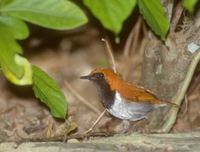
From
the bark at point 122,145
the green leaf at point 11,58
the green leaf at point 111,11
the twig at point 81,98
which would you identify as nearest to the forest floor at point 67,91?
the twig at point 81,98

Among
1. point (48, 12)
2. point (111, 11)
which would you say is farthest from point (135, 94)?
point (111, 11)

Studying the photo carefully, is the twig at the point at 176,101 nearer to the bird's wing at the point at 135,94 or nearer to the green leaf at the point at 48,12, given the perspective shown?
the bird's wing at the point at 135,94

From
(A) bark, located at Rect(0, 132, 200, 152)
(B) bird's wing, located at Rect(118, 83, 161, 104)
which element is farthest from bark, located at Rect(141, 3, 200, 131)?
(A) bark, located at Rect(0, 132, 200, 152)

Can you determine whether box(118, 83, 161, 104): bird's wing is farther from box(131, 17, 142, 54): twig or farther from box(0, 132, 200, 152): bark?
box(131, 17, 142, 54): twig

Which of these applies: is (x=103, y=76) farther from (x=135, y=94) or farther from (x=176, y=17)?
(x=176, y=17)

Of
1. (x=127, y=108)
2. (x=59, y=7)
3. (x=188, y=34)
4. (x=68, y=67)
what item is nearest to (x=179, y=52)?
(x=188, y=34)

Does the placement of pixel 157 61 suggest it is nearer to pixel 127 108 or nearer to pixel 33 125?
pixel 127 108
